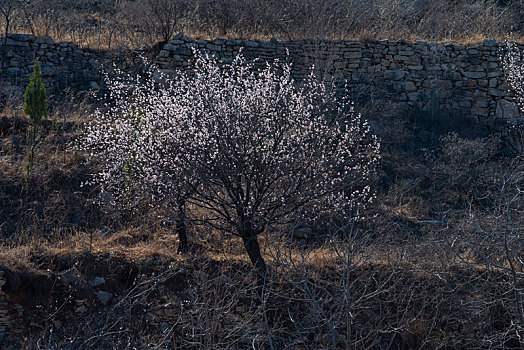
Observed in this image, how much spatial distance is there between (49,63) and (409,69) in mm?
8254

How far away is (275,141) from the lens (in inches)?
275

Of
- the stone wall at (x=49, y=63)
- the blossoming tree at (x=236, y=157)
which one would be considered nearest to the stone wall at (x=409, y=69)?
the stone wall at (x=49, y=63)

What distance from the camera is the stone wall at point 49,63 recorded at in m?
11.6

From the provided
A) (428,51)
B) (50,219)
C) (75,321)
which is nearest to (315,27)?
(428,51)

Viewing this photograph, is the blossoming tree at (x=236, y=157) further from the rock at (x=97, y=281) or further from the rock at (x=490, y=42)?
the rock at (x=490, y=42)

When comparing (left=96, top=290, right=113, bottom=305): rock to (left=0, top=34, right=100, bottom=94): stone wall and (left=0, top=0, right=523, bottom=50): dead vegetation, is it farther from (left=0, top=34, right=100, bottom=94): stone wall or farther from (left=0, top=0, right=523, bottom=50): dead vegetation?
(left=0, top=0, right=523, bottom=50): dead vegetation

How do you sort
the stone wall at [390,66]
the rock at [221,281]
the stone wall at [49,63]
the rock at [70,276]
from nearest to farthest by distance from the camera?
1. the rock at [70,276]
2. the rock at [221,281]
3. the stone wall at [49,63]
4. the stone wall at [390,66]

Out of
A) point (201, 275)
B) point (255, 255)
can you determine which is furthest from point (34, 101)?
point (255, 255)

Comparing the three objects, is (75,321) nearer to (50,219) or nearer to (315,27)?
(50,219)

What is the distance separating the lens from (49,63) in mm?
12000

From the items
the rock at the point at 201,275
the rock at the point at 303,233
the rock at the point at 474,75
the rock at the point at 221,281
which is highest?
the rock at the point at 474,75

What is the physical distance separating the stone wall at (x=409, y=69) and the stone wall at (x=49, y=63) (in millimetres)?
2165

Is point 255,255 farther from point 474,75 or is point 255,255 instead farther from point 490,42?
point 490,42

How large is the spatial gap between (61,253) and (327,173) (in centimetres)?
360
